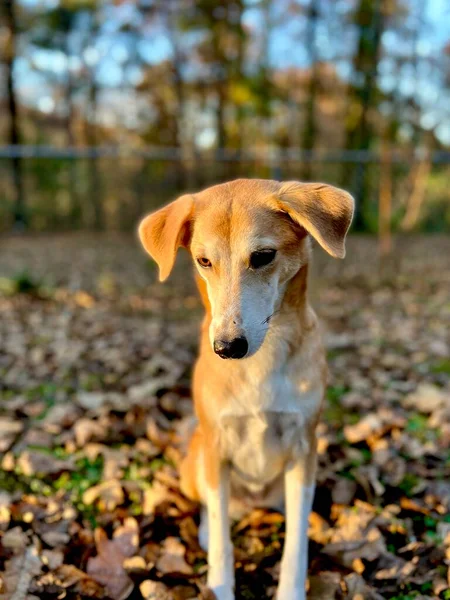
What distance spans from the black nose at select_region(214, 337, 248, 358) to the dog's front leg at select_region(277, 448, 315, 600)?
653 millimetres

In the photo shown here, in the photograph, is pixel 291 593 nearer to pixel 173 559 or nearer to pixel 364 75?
pixel 173 559

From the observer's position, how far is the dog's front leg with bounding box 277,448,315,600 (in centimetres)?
221

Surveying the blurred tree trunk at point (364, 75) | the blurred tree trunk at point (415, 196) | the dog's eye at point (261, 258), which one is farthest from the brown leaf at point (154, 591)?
the blurred tree trunk at point (364, 75)

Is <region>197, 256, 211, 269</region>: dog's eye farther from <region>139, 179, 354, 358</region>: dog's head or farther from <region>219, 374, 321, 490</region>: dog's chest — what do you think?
<region>219, 374, 321, 490</region>: dog's chest

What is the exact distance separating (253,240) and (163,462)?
1.78 metres

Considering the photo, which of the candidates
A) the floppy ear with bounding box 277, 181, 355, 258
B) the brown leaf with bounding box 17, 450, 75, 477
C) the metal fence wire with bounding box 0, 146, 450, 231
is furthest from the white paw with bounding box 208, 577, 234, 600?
the metal fence wire with bounding box 0, 146, 450, 231

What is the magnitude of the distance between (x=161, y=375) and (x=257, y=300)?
263 centimetres

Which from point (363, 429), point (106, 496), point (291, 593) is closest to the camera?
point (291, 593)

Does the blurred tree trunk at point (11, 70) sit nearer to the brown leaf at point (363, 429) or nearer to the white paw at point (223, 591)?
the brown leaf at point (363, 429)

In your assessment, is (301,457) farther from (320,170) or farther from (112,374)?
(320,170)

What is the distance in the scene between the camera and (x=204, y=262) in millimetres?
2131

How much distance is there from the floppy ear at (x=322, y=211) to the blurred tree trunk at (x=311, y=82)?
44.0ft

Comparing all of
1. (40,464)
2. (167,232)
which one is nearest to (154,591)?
(40,464)

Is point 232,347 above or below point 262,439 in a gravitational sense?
above
